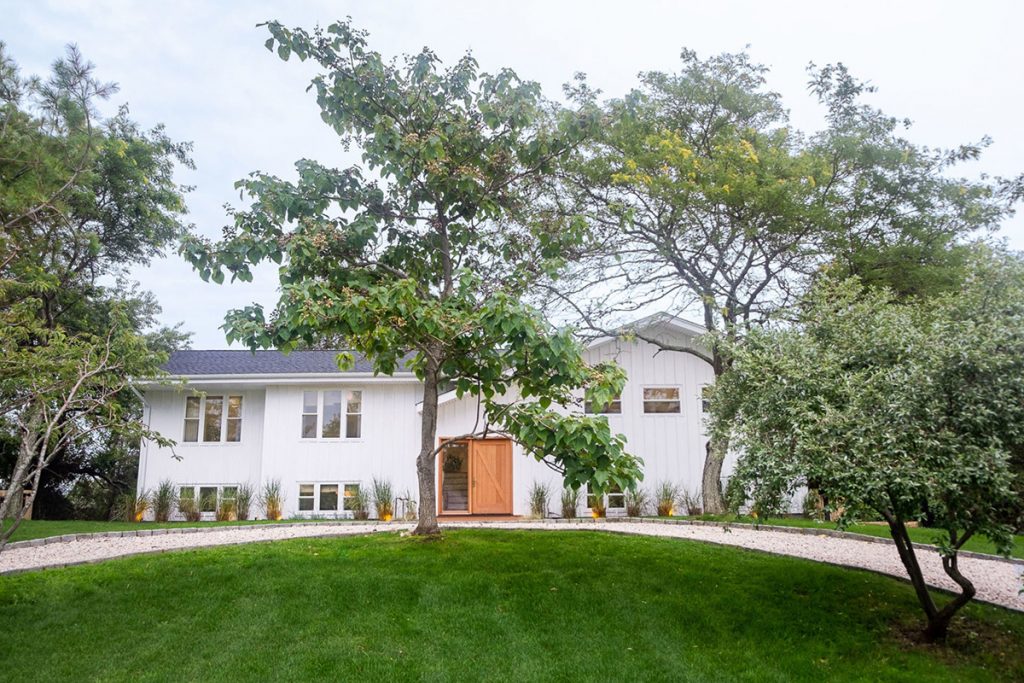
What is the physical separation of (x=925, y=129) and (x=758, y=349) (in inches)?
454

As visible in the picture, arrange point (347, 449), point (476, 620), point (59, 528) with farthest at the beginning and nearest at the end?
point (347, 449), point (59, 528), point (476, 620)

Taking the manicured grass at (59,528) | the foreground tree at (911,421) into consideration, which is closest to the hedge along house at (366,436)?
the manicured grass at (59,528)

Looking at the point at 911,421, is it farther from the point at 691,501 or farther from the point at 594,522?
the point at 691,501

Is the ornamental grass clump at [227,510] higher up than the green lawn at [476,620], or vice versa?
the ornamental grass clump at [227,510]

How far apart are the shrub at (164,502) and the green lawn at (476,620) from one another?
849 cm

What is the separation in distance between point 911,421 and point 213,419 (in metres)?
17.9

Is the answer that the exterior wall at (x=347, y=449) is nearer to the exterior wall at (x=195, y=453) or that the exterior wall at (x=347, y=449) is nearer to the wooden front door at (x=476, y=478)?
the exterior wall at (x=195, y=453)

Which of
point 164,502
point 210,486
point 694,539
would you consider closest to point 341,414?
point 210,486

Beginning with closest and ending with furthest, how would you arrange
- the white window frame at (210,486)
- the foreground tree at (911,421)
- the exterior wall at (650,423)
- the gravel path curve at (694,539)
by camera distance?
the foreground tree at (911,421) → the gravel path curve at (694,539) → the exterior wall at (650,423) → the white window frame at (210,486)

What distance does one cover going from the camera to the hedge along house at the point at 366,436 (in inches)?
755

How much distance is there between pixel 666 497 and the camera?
1856 cm

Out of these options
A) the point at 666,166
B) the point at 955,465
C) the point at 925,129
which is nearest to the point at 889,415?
the point at 955,465

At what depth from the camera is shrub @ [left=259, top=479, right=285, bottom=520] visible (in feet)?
61.5

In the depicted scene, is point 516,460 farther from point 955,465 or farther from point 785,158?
point 955,465
